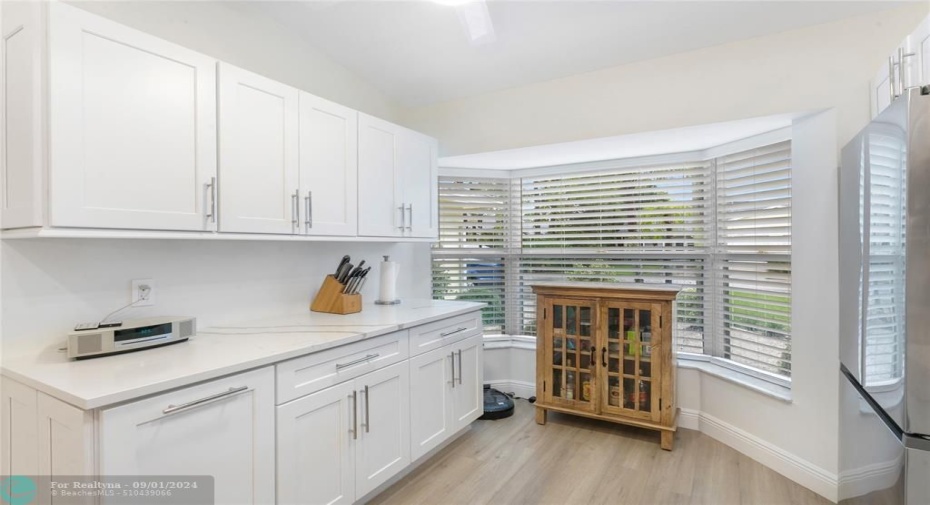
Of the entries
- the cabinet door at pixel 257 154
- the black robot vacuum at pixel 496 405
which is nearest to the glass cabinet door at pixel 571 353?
the black robot vacuum at pixel 496 405

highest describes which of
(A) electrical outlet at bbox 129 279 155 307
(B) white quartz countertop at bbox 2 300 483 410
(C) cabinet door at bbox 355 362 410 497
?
(A) electrical outlet at bbox 129 279 155 307

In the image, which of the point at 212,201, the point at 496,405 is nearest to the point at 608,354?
the point at 496,405

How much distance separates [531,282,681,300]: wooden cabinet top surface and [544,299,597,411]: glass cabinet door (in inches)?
2.7

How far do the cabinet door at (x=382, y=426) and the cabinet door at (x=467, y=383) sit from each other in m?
0.47

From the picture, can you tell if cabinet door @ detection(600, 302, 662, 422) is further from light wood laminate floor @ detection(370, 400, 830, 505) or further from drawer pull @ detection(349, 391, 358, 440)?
drawer pull @ detection(349, 391, 358, 440)

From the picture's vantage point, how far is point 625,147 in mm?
3023

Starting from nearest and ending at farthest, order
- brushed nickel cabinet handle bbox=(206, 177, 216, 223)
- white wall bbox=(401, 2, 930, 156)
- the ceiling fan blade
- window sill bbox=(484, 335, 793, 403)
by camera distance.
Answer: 1. the ceiling fan blade
2. brushed nickel cabinet handle bbox=(206, 177, 216, 223)
3. white wall bbox=(401, 2, 930, 156)
4. window sill bbox=(484, 335, 793, 403)

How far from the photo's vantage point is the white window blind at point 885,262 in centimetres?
138

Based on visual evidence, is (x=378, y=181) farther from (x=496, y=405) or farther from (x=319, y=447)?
(x=496, y=405)

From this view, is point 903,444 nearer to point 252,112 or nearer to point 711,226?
point 711,226

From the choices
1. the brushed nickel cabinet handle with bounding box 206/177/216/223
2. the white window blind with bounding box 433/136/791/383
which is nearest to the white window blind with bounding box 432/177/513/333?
the white window blind with bounding box 433/136/791/383

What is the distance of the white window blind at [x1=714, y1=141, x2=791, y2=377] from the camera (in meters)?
2.60

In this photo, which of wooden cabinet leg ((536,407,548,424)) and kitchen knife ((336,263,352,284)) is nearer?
kitchen knife ((336,263,352,284))

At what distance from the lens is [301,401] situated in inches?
69.0
